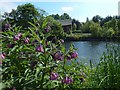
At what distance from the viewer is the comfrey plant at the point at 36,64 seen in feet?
5.67

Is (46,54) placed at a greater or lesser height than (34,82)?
greater

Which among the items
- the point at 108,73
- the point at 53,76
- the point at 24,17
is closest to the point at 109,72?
the point at 108,73

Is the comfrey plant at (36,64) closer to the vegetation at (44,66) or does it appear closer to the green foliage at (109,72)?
the vegetation at (44,66)

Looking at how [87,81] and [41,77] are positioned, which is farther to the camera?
[87,81]

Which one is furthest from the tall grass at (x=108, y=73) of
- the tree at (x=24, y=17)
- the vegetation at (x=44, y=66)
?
the tree at (x=24, y=17)

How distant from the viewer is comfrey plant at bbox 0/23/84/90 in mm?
1729

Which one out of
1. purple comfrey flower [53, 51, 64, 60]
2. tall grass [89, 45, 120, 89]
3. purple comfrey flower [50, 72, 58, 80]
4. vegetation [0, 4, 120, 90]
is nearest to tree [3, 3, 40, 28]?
vegetation [0, 4, 120, 90]

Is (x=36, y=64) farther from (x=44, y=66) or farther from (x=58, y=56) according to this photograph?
(x=58, y=56)

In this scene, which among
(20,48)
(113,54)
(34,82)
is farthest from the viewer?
(113,54)

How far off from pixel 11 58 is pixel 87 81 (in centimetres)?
63

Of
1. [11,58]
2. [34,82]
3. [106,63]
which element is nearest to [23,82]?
[34,82]

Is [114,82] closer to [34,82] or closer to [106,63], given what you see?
[106,63]

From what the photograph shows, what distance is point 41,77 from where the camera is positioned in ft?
5.71

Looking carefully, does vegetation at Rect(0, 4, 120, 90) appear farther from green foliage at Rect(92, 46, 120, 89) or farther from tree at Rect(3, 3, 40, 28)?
tree at Rect(3, 3, 40, 28)
